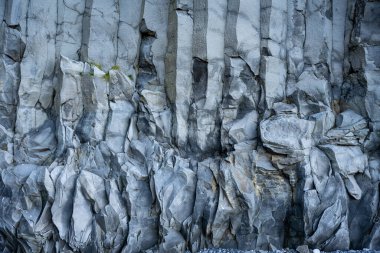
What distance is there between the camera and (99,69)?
15.7 metres

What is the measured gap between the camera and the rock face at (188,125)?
13484 millimetres

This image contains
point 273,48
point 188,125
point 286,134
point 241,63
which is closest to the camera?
point 286,134

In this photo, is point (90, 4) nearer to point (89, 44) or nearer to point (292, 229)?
point (89, 44)

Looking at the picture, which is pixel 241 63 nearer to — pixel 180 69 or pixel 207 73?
pixel 207 73

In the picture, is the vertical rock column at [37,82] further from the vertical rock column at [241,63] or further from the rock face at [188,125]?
the vertical rock column at [241,63]

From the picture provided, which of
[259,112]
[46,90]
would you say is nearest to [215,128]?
[259,112]

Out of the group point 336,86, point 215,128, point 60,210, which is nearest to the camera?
point 60,210

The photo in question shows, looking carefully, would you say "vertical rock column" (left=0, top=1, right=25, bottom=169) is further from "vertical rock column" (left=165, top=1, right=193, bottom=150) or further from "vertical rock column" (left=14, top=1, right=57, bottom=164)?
"vertical rock column" (left=165, top=1, right=193, bottom=150)

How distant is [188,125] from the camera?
15.0 m

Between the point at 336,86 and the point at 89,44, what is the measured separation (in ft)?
31.6

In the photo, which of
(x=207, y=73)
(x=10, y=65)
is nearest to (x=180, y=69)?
(x=207, y=73)

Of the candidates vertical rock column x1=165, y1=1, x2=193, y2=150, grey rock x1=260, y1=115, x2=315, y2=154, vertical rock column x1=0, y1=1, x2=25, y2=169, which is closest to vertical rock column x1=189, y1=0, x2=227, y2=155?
vertical rock column x1=165, y1=1, x2=193, y2=150

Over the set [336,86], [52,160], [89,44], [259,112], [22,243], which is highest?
[89,44]

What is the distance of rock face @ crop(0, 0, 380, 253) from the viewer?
44.2 feet
